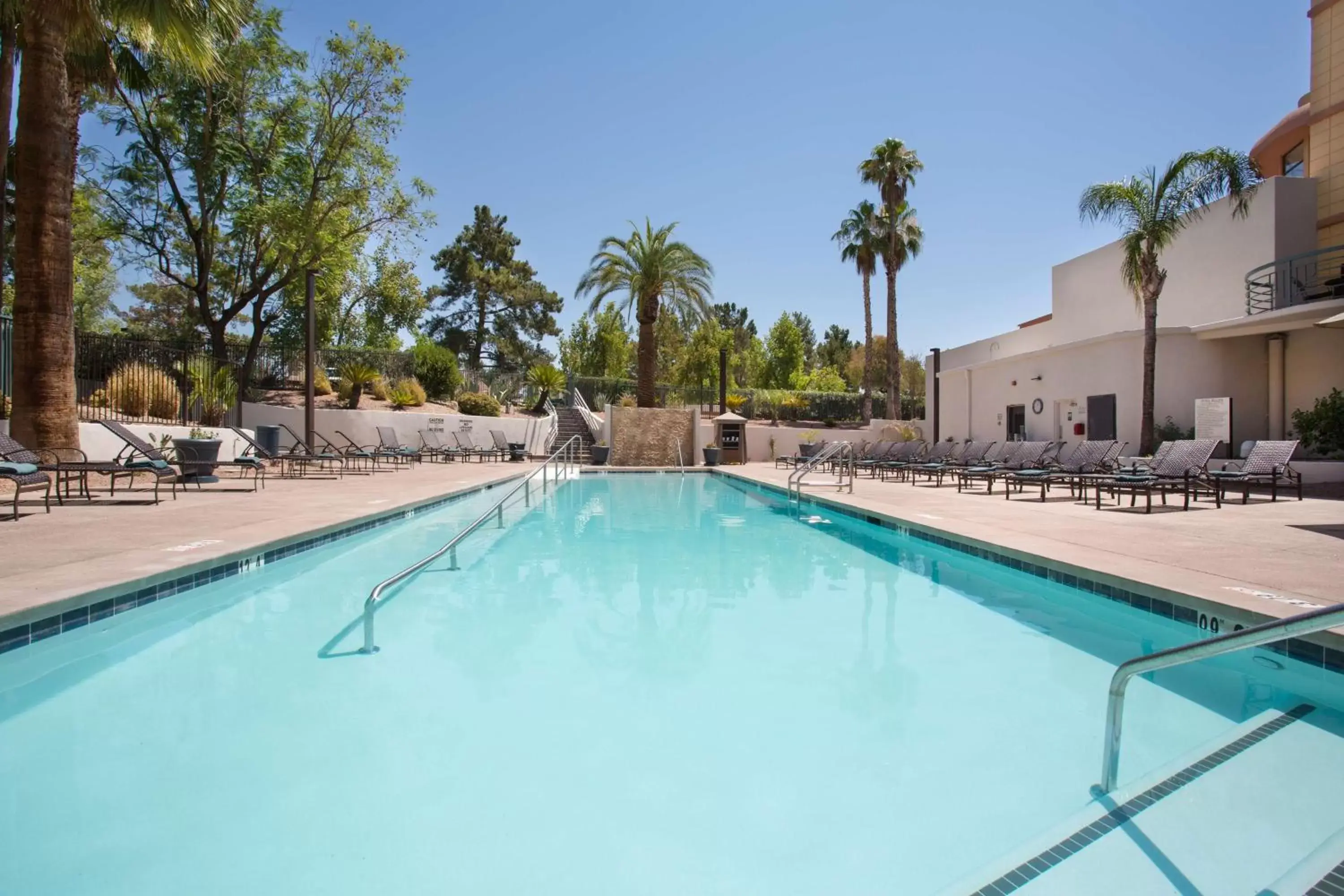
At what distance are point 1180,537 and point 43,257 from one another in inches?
556

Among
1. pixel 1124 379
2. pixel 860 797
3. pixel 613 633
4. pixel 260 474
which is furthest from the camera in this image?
pixel 1124 379

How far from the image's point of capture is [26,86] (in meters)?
9.59

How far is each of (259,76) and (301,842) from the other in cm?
2378

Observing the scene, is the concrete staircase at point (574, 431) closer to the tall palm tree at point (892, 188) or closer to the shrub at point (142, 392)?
the shrub at point (142, 392)

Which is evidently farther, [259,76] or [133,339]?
[259,76]

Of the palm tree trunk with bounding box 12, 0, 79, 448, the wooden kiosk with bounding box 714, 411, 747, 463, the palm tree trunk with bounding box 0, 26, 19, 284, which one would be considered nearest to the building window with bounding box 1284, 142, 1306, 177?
the wooden kiosk with bounding box 714, 411, 747, 463

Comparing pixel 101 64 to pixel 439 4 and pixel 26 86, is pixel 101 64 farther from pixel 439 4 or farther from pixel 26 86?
pixel 439 4

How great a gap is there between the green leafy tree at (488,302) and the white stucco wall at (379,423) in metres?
18.8

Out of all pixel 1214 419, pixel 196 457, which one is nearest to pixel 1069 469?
pixel 1214 419

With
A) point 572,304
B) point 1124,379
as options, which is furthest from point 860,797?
point 572,304

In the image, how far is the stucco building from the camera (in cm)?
1556

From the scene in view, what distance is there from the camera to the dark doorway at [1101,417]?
1750 centimetres

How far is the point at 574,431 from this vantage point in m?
27.4

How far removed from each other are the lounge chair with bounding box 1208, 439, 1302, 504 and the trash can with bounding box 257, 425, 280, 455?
56.6 feet
